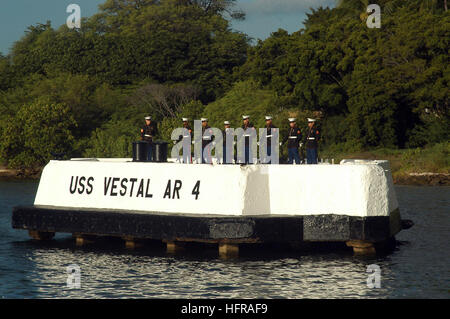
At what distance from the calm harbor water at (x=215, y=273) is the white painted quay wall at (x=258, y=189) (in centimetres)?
153

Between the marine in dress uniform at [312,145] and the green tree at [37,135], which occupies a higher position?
the green tree at [37,135]

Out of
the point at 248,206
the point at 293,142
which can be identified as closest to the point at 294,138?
the point at 293,142

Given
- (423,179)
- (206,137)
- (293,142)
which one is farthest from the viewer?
(423,179)

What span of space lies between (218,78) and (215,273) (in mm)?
56664

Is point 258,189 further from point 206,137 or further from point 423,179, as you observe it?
point 423,179

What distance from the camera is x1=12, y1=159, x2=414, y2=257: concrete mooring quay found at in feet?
84.3

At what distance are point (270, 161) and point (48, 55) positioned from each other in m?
64.9

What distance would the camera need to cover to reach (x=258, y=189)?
26.3 metres

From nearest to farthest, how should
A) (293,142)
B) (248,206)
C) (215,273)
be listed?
(215,273) < (248,206) < (293,142)

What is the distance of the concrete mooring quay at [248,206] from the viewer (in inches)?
1012

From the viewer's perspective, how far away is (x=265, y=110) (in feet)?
220

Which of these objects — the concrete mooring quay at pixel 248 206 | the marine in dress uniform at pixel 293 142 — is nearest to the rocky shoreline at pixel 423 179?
the marine in dress uniform at pixel 293 142

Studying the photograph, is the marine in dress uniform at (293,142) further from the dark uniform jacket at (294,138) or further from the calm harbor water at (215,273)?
the calm harbor water at (215,273)
